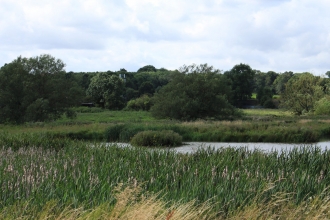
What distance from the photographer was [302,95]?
62688mm

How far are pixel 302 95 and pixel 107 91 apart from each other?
108ft

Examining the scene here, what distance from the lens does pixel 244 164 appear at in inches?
456

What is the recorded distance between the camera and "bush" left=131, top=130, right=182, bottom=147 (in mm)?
27719

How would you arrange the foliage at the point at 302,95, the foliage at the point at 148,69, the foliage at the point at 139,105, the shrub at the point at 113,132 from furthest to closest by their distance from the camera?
the foliage at the point at 148,69
the foliage at the point at 139,105
the foliage at the point at 302,95
the shrub at the point at 113,132

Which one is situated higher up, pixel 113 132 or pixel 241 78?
pixel 241 78

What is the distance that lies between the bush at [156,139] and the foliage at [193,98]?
15.8 meters

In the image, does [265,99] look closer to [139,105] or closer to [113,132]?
[139,105]

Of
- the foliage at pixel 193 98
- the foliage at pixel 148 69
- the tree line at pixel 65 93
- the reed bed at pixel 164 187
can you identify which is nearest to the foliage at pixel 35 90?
the tree line at pixel 65 93

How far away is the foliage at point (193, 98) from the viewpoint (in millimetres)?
44812

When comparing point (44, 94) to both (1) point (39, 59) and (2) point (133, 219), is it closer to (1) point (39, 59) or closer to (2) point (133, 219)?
(1) point (39, 59)

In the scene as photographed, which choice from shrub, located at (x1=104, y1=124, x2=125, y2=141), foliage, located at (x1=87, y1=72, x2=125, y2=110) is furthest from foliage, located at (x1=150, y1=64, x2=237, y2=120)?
foliage, located at (x1=87, y1=72, x2=125, y2=110)

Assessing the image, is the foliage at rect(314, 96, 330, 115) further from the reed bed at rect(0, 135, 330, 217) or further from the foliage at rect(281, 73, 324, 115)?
the reed bed at rect(0, 135, 330, 217)

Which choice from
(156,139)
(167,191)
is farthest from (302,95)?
(167,191)

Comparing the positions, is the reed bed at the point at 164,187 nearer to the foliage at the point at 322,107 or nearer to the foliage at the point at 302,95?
the foliage at the point at 322,107
